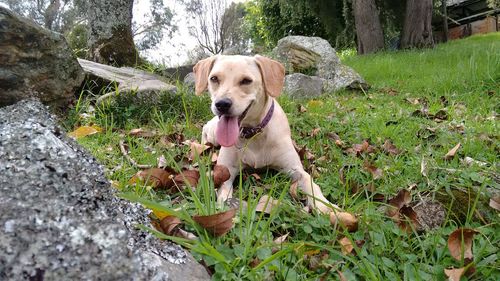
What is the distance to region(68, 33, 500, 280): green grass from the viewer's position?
1.56 meters

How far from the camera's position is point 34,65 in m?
3.67

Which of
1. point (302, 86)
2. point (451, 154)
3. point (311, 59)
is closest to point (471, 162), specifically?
point (451, 154)

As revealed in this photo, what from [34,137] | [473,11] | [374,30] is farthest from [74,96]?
[473,11]

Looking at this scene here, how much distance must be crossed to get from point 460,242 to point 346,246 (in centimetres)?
48

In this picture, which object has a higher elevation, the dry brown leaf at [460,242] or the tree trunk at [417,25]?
the tree trunk at [417,25]

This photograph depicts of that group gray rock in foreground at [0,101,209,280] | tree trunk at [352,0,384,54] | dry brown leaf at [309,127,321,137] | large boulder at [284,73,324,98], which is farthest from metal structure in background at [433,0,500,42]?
gray rock in foreground at [0,101,209,280]

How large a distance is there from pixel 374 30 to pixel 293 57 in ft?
13.4

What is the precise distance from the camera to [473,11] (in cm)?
2395

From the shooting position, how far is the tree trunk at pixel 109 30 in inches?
255

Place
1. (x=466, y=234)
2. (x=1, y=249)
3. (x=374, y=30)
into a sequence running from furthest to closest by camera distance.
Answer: (x=374, y=30) < (x=466, y=234) < (x=1, y=249)

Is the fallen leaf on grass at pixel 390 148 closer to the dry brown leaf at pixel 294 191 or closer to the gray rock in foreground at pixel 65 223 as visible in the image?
the dry brown leaf at pixel 294 191

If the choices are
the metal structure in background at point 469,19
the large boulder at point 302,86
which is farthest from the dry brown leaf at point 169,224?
the metal structure in background at point 469,19

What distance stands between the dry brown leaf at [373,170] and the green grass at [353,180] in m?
0.03

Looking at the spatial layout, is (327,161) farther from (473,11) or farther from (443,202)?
(473,11)
